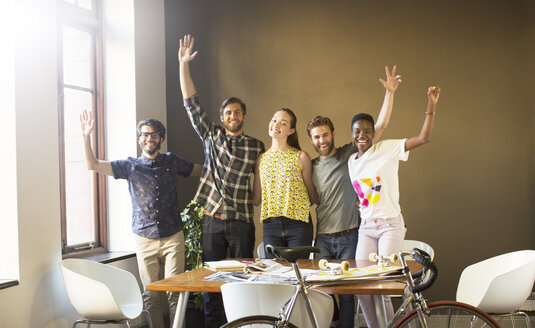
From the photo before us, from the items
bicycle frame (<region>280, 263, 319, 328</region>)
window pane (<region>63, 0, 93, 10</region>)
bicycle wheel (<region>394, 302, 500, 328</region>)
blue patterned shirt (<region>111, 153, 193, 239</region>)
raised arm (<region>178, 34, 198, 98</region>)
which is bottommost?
bicycle wheel (<region>394, 302, 500, 328</region>)

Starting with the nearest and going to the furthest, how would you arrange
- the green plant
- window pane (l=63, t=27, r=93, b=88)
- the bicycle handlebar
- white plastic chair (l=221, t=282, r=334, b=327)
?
the bicycle handlebar
white plastic chair (l=221, t=282, r=334, b=327)
window pane (l=63, t=27, r=93, b=88)
the green plant

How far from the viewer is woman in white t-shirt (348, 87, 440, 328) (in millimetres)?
3646

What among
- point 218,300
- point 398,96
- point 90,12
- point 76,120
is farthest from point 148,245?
point 398,96

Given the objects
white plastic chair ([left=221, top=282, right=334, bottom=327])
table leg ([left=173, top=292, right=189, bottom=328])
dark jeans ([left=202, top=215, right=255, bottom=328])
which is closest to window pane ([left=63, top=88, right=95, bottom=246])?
dark jeans ([left=202, top=215, right=255, bottom=328])

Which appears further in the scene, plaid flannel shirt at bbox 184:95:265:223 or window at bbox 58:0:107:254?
window at bbox 58:0:107:254

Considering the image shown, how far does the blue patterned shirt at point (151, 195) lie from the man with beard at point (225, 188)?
0.95 feet

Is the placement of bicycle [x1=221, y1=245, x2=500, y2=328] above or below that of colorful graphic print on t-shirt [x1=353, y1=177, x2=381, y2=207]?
below

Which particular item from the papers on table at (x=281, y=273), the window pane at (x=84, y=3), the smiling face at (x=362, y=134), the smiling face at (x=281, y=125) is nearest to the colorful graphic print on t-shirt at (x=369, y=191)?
the smiling face at (x=362, y=134)

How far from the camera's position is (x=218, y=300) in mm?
4156

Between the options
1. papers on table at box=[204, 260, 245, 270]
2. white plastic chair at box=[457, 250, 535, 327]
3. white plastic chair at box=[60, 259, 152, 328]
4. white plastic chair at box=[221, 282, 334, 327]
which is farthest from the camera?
white plastic chair at box=[60, 259, 152, 328]

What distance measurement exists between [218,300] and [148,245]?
2.35 feet

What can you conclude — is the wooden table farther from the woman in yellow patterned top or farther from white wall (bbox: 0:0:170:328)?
white wall (bbox: 0:0:170:328)

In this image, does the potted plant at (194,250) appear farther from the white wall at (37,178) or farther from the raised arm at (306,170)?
the raised arm at (306,170)

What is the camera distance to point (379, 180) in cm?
373
